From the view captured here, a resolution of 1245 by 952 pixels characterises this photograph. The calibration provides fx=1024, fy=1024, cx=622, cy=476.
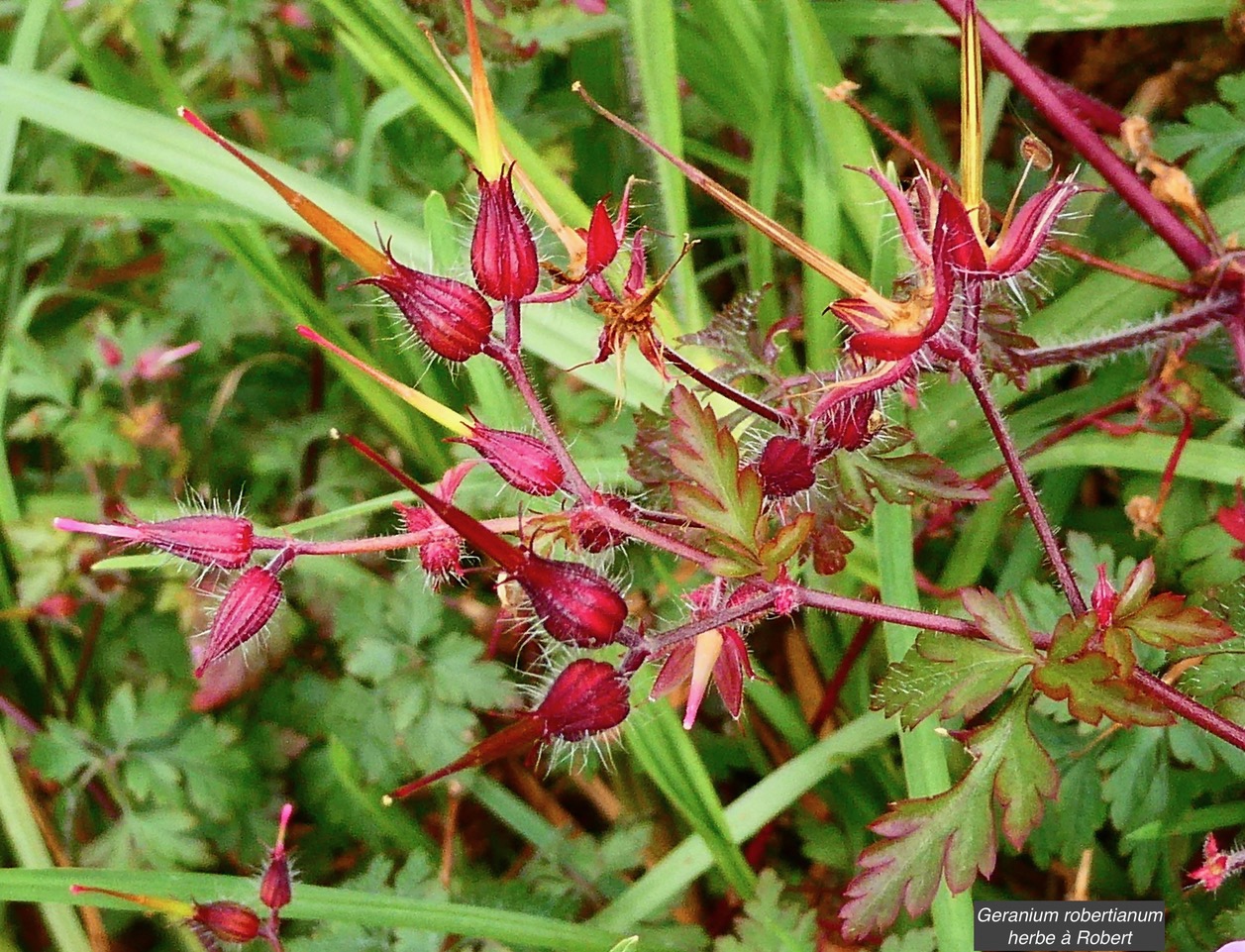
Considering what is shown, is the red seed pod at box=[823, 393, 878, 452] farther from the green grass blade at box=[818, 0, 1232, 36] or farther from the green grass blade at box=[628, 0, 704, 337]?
the green grass blade at box=[818, 0, 1232, 36]

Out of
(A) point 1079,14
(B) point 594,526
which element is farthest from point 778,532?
(A) point 1079,14

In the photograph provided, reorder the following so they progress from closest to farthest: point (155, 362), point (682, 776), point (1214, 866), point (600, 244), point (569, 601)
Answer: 1. point (569, 601)
2. point (600, 244)
3. point (1214, 866)
4. point (682, 776)
5. point (155, 362)

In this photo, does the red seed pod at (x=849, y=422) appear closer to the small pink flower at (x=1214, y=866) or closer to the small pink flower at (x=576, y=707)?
the small pink flower at (x=576, y=707)

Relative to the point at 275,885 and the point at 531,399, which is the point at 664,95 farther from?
the point at 275,885

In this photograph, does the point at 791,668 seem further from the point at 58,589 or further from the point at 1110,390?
the point at 58,589

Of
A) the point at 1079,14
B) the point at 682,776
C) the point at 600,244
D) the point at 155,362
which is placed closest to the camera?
the point at 600,244

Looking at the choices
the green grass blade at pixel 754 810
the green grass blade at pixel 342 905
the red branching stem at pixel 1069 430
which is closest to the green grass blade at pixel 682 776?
the green grass blade at pixel 754 810

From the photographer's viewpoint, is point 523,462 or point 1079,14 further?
point 1079,14
